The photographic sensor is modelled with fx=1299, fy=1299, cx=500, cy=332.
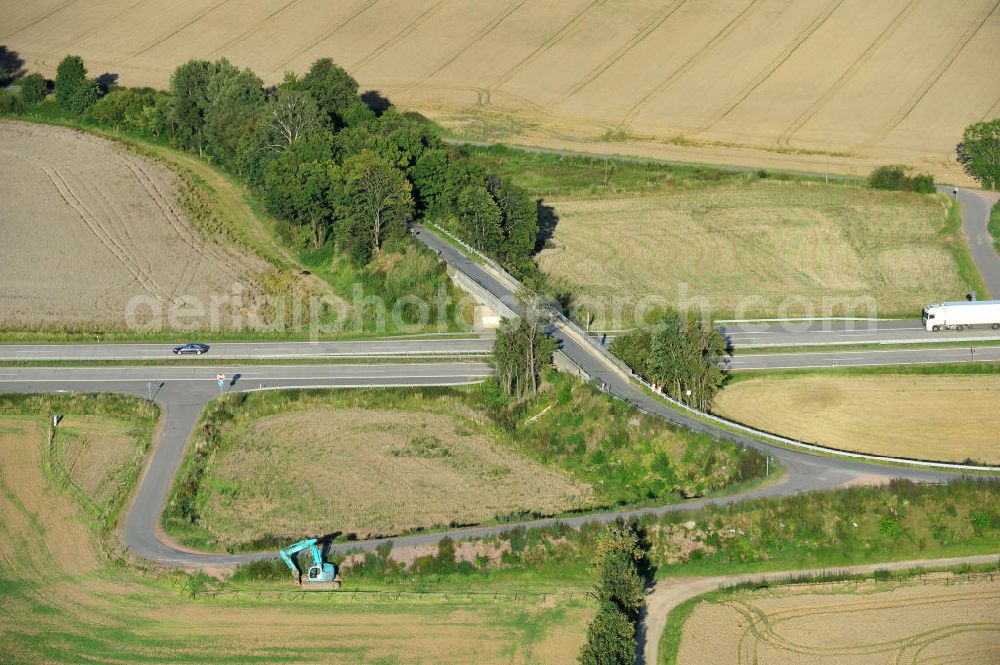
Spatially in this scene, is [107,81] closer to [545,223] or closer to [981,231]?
[545,223]

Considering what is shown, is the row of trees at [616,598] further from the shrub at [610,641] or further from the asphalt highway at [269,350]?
the asphalt highway at [269,350]

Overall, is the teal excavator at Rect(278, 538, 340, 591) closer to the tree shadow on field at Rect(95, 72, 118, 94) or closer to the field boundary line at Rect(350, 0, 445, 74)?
the tree shadow on field at Rect(95, 72, 118, 94)

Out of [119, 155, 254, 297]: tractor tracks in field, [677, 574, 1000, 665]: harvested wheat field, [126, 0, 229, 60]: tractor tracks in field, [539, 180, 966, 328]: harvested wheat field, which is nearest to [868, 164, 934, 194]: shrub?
[539, 180, 966, 328]: harvested wheat field

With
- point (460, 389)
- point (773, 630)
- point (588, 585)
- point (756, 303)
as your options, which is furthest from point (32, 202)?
point (773, 630)

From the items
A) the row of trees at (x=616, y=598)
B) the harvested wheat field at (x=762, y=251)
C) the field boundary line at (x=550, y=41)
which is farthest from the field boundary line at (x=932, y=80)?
the row of trees at (x=616, y=598)

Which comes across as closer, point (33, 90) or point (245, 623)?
point (245, 623)

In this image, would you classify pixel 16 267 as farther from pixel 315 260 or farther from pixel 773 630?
pixel 773 630

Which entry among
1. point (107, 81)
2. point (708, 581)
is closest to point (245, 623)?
point (708, 581)
